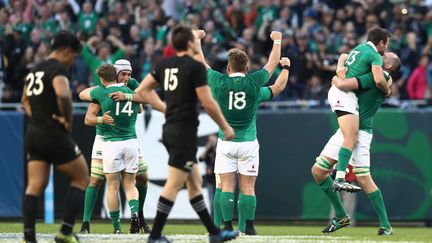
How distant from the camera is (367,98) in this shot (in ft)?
50.3

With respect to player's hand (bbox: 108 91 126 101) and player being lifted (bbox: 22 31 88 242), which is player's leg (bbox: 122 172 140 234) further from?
player being lifted (bbox: 22 31 88 242)

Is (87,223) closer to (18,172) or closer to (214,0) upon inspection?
(18,172)

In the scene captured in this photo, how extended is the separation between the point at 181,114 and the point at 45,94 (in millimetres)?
1481

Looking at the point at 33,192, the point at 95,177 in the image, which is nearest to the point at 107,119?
the point at 95,177

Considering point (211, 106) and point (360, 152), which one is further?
point (360, 152)

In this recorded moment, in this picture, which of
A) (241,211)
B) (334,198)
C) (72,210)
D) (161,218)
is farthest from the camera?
(334,198)

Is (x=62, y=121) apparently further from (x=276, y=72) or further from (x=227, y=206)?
(x=276, y=72)

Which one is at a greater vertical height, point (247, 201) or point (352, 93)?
point (352, 93)

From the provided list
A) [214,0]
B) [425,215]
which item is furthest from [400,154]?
[214,0]

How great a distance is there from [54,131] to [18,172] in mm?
11467

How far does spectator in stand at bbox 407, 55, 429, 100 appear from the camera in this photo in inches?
882

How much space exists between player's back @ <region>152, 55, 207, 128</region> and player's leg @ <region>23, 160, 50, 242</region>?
1475mm

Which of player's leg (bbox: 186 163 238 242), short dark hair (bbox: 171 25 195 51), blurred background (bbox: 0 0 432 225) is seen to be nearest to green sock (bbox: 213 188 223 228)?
player's leg (bbox: 186 163 238 242)

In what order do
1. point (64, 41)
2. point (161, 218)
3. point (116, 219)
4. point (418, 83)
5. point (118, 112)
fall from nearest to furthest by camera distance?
point (161, 218) < point (64, 41) < point (118, 112) < point (116, 219) < point (418, 83)
